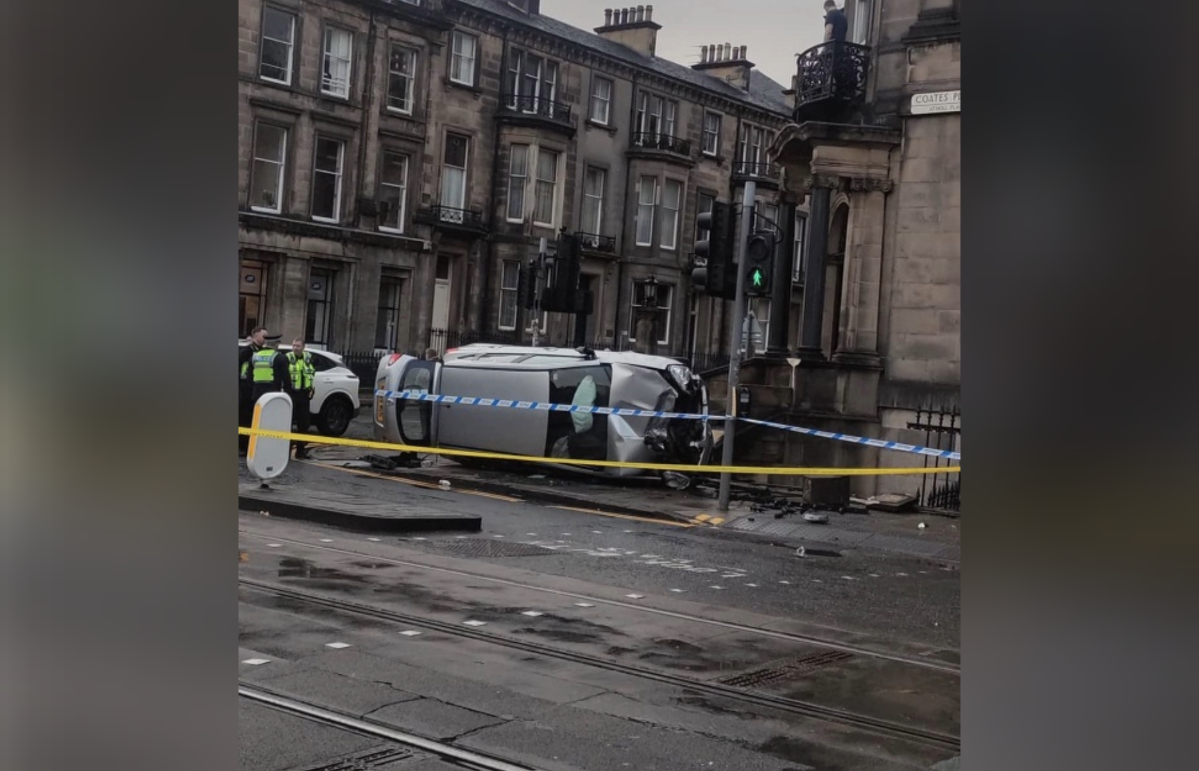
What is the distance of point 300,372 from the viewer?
16281mm

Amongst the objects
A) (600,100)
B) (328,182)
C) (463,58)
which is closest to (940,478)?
(328,182)

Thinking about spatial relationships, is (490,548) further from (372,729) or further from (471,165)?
(471,165)

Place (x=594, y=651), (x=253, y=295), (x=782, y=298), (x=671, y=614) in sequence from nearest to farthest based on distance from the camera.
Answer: (x=594, y=651)
(x=671, y=614)
(x=782, y=298)
(x=253, y=295)

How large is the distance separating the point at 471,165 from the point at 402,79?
2764mm

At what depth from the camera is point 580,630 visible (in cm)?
693

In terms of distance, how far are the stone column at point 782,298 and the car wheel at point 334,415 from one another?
6646mm

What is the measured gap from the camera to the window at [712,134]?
32562 mm

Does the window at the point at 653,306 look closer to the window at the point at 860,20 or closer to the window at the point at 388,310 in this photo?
the window at the point at 388,310

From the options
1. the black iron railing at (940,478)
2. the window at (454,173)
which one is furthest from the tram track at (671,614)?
the window at (454,173)
